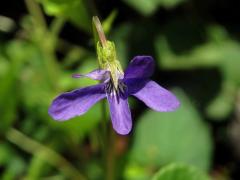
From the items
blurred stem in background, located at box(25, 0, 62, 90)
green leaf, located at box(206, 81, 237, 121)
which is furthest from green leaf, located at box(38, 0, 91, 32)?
green leaf, located at box(206, 81, 237, 121)

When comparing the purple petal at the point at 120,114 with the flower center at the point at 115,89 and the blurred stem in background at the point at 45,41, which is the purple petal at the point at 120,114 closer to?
the flower center at the point at 115,89

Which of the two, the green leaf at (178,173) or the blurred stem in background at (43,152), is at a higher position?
the green leaf at (178,173)

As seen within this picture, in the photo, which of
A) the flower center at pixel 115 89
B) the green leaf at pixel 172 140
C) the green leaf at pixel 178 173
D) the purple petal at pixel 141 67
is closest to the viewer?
the purple petal at pixel 141 67

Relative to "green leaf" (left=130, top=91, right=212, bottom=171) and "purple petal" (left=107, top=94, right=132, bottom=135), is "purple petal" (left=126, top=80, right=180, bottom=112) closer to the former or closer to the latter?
"purple petal" (left=107, top=94, right=132, bottom=135)

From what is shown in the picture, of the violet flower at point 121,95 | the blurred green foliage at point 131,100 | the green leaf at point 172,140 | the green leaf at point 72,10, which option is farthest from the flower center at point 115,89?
the green leaf at point 172,140

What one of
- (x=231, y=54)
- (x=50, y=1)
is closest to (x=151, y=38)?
(x=231, y=54)

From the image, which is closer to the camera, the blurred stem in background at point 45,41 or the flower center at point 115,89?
the flower center at point 115,89


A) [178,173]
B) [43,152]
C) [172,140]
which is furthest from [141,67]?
[43,152]
